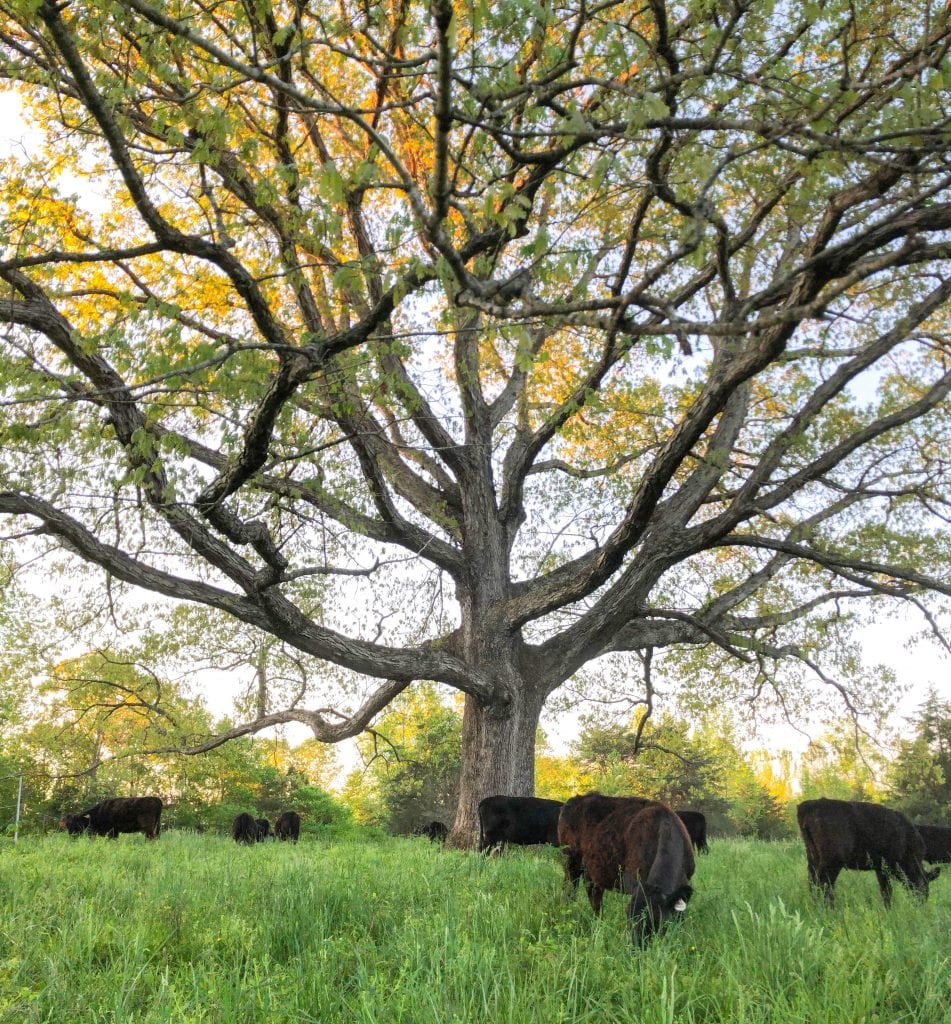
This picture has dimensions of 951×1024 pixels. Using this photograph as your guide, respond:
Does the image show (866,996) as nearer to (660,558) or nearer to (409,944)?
(409,944)

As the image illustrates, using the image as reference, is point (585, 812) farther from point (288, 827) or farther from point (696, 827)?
point (288, 827)

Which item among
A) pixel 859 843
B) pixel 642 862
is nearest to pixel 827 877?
pixel 859 843

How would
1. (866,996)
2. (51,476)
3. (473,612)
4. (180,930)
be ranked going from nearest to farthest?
(866,996), (180,930), (51,476), (473,612)

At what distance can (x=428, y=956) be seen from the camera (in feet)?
14.8

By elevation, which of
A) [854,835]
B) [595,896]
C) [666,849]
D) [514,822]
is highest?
[666,849]

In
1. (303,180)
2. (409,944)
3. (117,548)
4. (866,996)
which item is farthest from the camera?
(117,548)

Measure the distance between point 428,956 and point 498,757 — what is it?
9.17 metres

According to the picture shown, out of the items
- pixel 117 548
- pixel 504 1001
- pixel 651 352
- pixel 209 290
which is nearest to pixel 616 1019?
pixel 504 1001

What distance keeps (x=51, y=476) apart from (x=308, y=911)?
6.68 m

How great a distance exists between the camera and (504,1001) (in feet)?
12.2

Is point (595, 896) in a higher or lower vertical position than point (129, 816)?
higher

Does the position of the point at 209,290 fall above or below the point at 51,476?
above

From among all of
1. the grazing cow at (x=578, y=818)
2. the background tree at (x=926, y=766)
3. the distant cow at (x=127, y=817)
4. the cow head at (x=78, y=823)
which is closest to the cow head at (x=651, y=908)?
the grazing cow at (x=578, y=818)

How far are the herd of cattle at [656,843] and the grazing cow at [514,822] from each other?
0.05 feet
